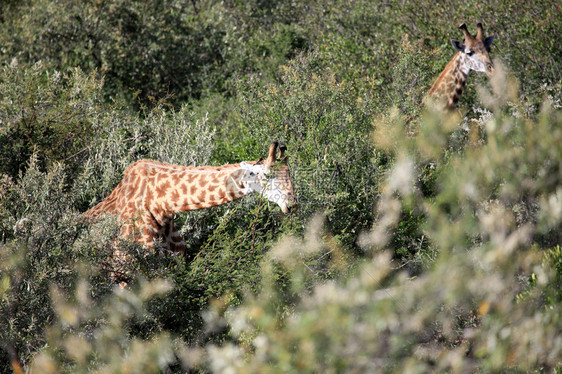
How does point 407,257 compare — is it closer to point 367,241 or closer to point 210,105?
point 367,241

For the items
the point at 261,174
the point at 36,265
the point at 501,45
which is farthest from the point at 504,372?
the point at 501,45

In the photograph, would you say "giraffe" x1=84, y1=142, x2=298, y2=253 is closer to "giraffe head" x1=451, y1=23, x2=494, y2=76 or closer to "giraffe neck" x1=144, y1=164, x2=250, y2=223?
"giraffe neck" x1=144, y1=164, x2=250, y2=223

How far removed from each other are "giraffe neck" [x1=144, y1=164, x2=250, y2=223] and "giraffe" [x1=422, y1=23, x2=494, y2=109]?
13.0ft

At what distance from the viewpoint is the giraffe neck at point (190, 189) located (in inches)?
242

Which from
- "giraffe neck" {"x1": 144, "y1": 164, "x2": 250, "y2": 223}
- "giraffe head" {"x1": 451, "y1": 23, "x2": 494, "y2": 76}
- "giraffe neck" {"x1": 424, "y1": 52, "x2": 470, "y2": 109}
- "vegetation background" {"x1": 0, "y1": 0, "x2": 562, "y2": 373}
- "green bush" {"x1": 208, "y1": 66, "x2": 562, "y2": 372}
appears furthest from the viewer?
"giraffe head" {"x1": 451, "y1": 23, "x2": 494, "y2": 76}

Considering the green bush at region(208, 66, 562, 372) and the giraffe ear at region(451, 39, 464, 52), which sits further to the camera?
the giraffe ear at region(451, 39, 464, 52)

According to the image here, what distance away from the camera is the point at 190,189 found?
6.27m

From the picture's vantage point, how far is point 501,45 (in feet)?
37.9

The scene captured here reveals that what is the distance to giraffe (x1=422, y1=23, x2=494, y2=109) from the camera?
8.88 meters

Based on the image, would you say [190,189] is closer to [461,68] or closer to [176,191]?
[176,191]

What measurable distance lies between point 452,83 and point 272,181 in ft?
13.6

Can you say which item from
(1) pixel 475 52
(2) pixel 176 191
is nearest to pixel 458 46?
(1) pixel 475 52

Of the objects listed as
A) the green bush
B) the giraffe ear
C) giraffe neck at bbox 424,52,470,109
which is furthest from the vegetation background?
the giraffe ear

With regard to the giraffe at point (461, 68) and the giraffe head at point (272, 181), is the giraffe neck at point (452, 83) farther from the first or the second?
the giraffe head at point (272, 181)
